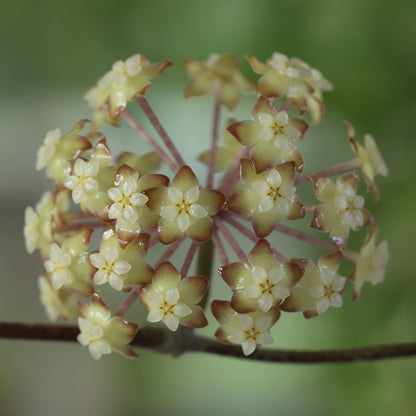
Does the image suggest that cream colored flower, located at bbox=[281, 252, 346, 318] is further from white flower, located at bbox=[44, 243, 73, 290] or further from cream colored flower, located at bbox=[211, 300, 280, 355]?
white flower, located at bbox=[44, 243, 73, 290]

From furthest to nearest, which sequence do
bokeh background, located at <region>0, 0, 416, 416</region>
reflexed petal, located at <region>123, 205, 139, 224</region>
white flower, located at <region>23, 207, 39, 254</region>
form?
bokeh background, located at <region>0, 0, 416, 416</region> < white flower, located at <region>23, 207, 39, 254</region> < reflexed petal, located at <region>123, 205, 139, 224</region>

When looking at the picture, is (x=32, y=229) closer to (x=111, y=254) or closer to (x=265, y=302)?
(x=111, y=254)

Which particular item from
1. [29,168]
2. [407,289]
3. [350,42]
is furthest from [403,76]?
[29,168]

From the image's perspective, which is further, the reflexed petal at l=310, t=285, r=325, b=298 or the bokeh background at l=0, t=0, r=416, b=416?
the bokeh background at l=0, t=0, r=416, b=416

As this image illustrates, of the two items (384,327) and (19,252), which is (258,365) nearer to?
(384,327)

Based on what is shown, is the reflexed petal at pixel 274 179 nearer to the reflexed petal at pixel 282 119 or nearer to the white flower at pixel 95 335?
the reflexed petal at pixel 282 119

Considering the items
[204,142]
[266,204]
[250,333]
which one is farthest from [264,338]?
[204,142]

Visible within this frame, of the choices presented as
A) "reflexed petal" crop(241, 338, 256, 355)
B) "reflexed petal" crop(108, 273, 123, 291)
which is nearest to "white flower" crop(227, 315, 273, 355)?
"reflexed petal" crop(241, 338, 256, 355)

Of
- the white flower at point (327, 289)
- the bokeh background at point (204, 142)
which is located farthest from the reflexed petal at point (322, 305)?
the bokeh background at point (204, 142)
